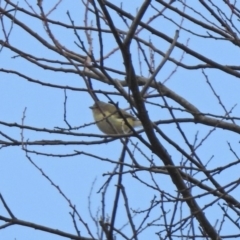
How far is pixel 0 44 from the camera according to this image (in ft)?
11.6

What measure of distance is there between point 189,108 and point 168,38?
49 centimetres

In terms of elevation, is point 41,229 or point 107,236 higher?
point 41,229

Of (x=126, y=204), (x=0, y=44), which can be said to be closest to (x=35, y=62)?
(x=0, y=44)

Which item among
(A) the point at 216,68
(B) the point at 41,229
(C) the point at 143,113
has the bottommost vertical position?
(B) the point at 41,229

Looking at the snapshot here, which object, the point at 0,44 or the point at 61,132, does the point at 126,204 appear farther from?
the point at 0,44

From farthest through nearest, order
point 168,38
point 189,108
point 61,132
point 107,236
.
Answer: point 189,108
point 168,38
point 61,132
point 107,236

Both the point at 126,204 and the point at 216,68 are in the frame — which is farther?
the point at 216,68

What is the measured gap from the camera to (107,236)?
8.75ft

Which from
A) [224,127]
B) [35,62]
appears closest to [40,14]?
[35,62]

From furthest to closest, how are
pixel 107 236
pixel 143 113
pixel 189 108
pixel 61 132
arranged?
pixel 189 108, pixel 61 132, pixel 143 113, pixel 107 236

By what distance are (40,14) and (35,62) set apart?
27cm

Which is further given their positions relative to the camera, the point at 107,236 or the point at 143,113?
the point at 143,113

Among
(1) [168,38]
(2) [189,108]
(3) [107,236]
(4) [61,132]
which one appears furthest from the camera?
(2) [189,108]

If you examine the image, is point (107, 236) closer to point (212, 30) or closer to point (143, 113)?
point (143, 113)
